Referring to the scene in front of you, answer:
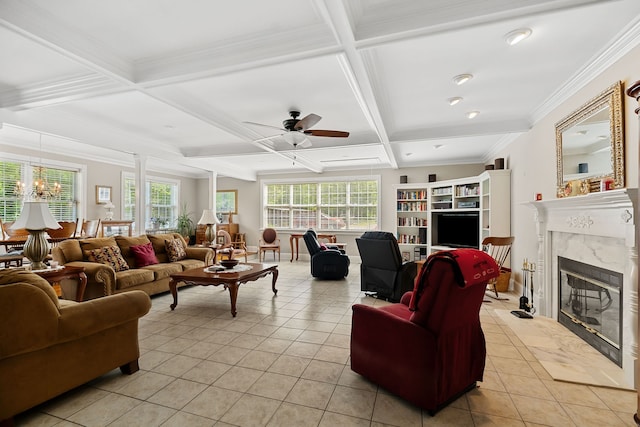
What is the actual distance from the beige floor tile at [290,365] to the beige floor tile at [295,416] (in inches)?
16.2

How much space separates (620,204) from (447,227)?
432 cm

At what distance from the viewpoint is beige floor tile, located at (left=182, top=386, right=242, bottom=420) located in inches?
77.0

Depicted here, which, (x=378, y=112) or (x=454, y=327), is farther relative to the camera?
(x=378, y=112)

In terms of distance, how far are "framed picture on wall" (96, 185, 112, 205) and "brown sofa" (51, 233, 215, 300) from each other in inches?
111

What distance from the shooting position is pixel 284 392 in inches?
85.9

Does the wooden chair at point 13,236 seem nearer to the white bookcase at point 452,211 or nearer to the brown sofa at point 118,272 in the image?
the brown sofa at point 118,272

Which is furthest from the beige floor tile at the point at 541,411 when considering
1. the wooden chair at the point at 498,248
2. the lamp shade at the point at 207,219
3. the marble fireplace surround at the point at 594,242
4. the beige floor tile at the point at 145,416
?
the lamp shade at the point at 207,219

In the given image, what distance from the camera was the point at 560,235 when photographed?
3467 mm

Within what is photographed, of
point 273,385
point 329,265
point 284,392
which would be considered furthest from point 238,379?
point 329,265

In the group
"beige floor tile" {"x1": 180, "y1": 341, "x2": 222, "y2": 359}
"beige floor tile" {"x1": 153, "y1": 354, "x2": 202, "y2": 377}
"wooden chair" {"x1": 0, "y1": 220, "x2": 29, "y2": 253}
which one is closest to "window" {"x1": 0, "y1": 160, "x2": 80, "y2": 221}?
"wooden chair" {"x1": 0, "y1": 220, "x2": 29, "y2": 253}

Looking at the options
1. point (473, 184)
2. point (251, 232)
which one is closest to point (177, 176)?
point (251, 232)

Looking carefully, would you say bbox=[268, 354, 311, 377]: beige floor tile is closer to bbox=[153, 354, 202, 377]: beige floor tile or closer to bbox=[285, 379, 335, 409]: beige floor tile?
bbox=[285, 379, 335, 409]: beige floor tile

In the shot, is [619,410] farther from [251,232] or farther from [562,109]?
[251,232]

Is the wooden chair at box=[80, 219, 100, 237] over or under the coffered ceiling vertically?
under
